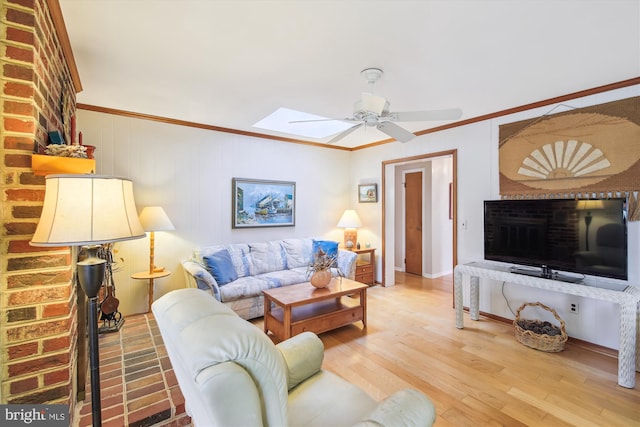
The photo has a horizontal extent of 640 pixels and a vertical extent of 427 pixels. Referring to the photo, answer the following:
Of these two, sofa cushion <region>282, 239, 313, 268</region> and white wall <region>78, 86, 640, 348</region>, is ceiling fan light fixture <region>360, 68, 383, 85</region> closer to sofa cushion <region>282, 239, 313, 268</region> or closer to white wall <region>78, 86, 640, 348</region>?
white wall <region>78, 86, 640, 348</region>

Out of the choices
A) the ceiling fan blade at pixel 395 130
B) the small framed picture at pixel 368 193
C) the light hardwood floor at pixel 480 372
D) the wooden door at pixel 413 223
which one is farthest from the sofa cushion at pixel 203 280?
the wooden door at pixel 413 223

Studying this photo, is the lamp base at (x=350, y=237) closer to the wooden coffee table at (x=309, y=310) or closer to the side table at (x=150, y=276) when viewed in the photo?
the wooden coffee table at (x=309, y=310)

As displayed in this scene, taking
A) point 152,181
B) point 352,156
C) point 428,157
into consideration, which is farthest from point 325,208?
point 152,181

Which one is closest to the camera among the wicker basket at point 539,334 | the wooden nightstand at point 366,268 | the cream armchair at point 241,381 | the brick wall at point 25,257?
the cream armchair at point 241,381

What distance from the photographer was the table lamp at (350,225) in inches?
201

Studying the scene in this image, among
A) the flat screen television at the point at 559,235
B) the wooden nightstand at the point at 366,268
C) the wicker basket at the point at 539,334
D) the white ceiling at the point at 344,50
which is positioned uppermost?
the white ceiling at the point at 344,50

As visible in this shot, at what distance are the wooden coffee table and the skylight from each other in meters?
2.05

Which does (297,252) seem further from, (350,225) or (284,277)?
(350,225)

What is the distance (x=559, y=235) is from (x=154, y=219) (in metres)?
4.20

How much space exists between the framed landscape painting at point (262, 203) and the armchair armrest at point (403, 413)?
344 cm

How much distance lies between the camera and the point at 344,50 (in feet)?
6.93

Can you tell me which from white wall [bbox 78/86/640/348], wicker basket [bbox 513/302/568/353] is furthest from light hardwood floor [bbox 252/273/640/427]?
white wall [bbox 78/86/640/348]

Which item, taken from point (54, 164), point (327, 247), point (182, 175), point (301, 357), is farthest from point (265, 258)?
point (54, 164)

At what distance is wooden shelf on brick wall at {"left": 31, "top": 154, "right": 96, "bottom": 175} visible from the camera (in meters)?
1.28
